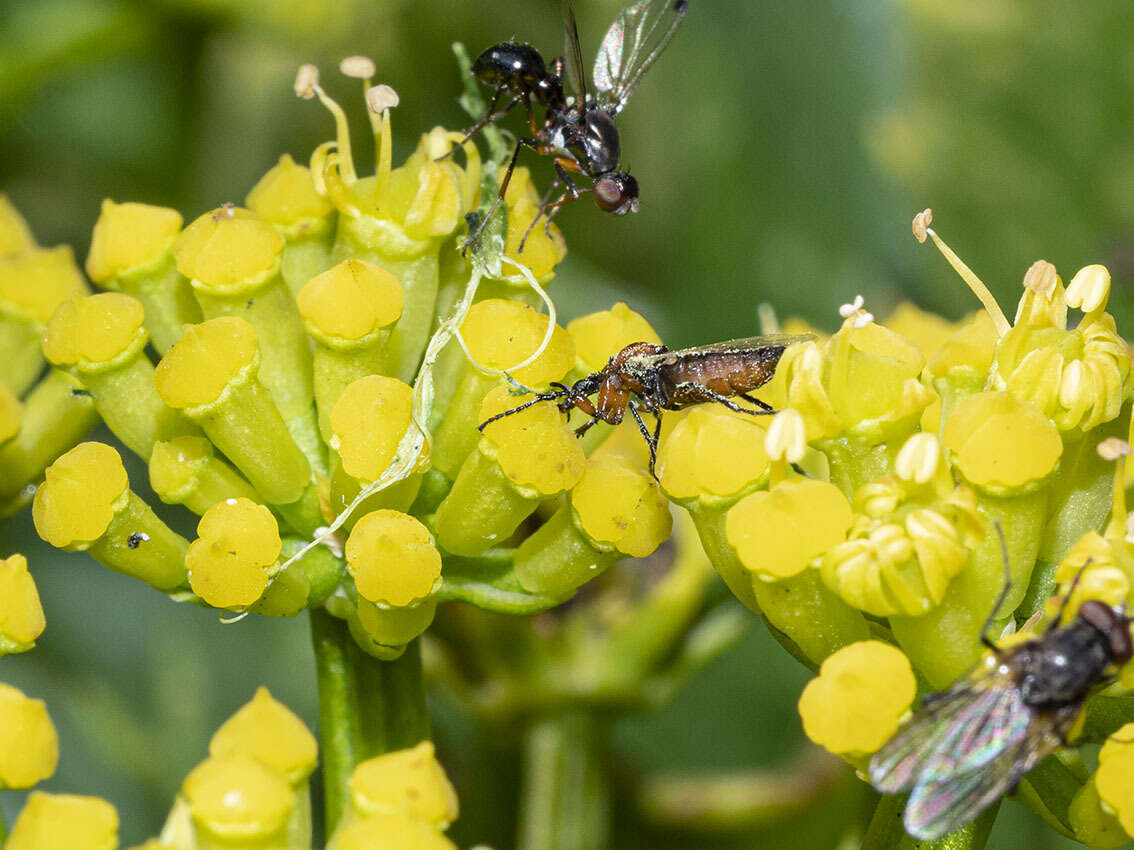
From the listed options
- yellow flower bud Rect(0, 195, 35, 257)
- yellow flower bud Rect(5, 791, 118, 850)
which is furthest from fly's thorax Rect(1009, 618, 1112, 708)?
yellow flower bud Rect(0, 195, 35, 257)

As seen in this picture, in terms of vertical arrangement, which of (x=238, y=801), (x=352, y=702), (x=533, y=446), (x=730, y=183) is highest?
(x=730, y=183)

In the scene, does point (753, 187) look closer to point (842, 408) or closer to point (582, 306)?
point (582, 306)

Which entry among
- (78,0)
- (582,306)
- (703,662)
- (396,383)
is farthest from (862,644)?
(78,0)

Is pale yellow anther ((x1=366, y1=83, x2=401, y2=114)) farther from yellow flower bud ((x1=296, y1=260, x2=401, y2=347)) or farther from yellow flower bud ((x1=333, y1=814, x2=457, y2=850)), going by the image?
yellow flower bud ((x1=333, y1=814, x2=457, y2=850))

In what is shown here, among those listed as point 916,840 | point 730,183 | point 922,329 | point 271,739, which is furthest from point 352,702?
point 730,183

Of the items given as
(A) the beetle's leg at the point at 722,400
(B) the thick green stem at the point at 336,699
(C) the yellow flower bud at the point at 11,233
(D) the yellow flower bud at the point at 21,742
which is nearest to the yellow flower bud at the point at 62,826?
(D) the yellow flower bud at the point at 21,742

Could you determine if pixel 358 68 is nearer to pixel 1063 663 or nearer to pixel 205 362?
pixel 205 362
